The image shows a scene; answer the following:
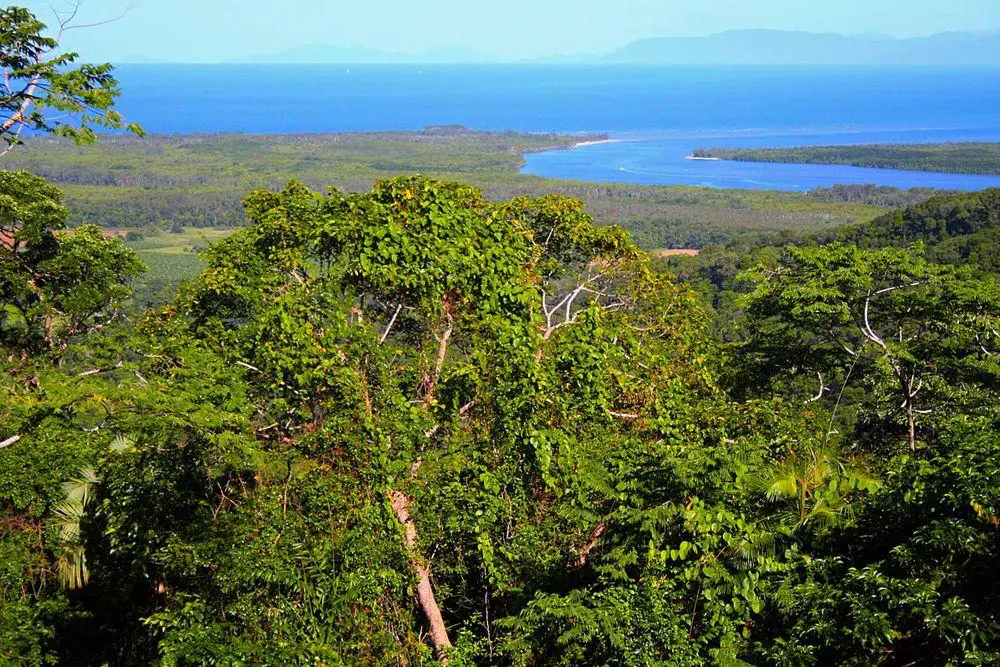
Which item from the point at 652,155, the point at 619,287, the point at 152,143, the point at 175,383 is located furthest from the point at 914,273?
the point at 152,143

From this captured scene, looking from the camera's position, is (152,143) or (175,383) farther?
(152,143)

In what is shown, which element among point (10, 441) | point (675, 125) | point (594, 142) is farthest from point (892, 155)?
point (10, 441)

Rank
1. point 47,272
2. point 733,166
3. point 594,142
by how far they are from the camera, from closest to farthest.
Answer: point 47,272
point 733,166
point 594,142

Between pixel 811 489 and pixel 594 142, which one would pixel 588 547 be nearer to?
pixel 811 489

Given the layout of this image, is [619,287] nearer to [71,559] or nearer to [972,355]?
[972,355]

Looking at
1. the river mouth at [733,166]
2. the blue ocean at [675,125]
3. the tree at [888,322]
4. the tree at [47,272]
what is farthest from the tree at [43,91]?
the blue ocean at [675,125]

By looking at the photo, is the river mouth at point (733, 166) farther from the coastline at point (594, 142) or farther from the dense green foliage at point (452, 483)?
the dense green foliage at point (452, 483)

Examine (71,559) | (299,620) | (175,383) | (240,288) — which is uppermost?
(240,288)
